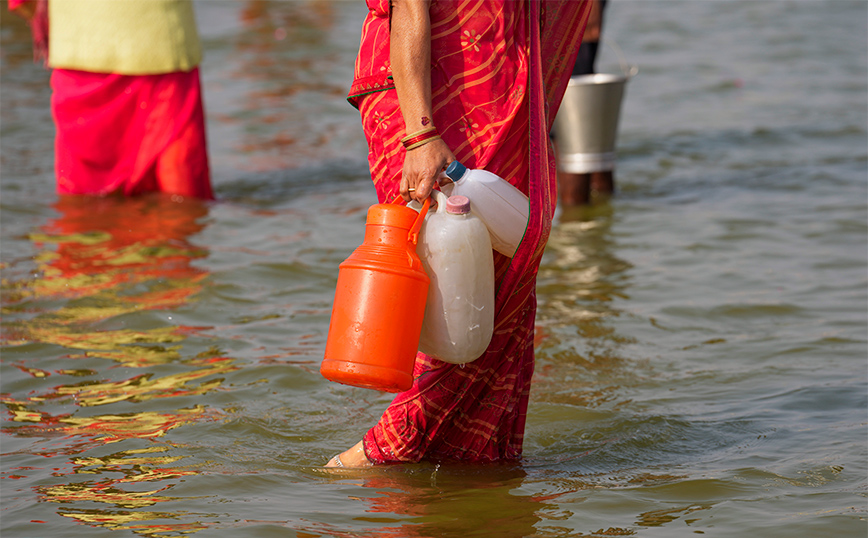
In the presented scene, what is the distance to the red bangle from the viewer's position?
2.33m

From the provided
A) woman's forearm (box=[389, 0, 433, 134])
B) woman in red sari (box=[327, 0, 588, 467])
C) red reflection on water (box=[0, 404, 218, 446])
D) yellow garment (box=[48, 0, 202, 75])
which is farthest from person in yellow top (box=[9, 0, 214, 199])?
woman's forearm (box=[389, 0, 433, 134])

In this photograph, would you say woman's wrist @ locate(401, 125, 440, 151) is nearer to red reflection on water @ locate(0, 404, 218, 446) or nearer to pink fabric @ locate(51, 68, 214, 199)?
red reflection on water @ locate(0, 404, 218, 446)

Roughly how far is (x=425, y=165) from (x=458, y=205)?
0.14 m

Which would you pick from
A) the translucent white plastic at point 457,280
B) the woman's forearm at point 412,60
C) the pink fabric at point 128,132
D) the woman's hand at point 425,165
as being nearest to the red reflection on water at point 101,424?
the translucent white plastic at point 457,280

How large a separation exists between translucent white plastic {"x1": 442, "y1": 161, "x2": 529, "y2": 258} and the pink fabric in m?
3.49

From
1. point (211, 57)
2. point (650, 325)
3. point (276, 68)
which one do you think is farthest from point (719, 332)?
point (211, 57)

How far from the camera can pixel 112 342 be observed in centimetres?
378

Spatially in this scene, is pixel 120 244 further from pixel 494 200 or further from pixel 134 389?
pixel 494 200

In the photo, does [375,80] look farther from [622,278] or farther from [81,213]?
[81,213]

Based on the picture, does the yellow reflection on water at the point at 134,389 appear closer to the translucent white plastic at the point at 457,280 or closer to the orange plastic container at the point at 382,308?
the orange plastic container at the point at 382,308

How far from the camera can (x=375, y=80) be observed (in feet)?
8.17

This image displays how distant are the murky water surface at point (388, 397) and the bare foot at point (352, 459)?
47 mm

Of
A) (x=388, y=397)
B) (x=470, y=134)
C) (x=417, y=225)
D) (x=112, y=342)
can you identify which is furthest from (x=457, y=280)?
(x=112, y=342)

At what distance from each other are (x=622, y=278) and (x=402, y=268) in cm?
269
